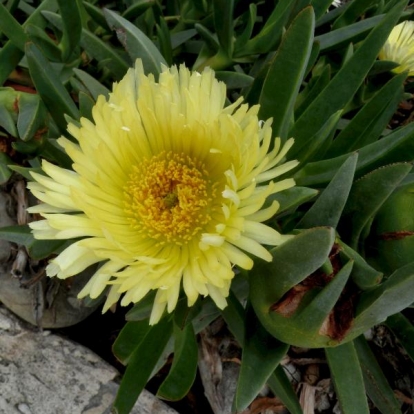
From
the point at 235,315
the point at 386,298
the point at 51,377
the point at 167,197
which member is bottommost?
the point at 51,377

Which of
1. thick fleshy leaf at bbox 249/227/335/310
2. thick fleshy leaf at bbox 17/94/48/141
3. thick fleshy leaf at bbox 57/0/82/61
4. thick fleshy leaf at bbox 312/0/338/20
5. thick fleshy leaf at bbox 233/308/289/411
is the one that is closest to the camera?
thick fleshy leaf at bbox 249/227/335/310

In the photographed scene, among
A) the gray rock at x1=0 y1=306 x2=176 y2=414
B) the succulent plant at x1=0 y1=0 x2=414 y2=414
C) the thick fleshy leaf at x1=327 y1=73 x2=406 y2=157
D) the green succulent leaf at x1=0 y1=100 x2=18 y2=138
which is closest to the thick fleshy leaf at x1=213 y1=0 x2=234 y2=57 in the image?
the succulent plant at x1=0 y1=0 x2=414 y2=414

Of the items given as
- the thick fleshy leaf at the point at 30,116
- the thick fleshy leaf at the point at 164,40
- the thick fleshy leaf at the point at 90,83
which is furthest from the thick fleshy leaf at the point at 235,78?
the thick fleshy leaf at the point at 30,116

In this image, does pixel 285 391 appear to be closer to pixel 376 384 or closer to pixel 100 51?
pixel 376 384

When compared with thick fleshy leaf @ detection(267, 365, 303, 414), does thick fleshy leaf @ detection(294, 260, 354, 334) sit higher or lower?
higher

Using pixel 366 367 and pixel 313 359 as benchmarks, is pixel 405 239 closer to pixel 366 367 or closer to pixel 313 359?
pixel 366 367

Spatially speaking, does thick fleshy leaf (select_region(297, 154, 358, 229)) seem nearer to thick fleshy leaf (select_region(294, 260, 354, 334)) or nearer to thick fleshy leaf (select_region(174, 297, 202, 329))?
thick fleshy leaf (select_region(294, 260, 354, 334))

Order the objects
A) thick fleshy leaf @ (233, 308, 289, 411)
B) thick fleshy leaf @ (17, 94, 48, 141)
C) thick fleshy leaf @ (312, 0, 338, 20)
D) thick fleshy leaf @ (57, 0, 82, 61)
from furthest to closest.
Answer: thick fleshy leaf @ (312, 0, 338, 20)
thick fleshy leaf @ (57, 0, 82, 61)
thick fleshy leaf @ (17, 94, 48, 141)
thick fleshy leaf @ (233, 308, 289, 411)

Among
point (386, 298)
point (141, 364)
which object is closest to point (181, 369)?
point (141, 364)
